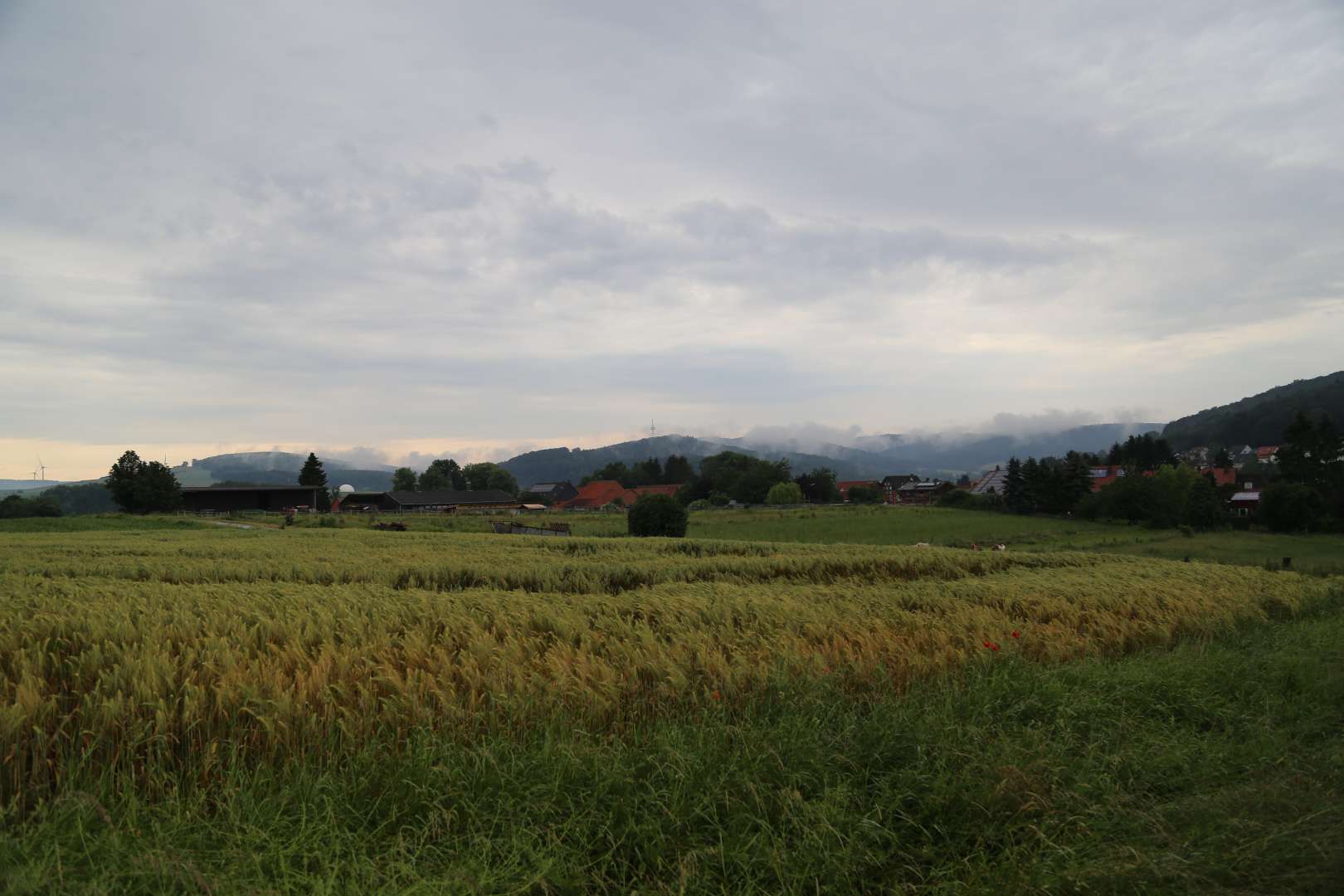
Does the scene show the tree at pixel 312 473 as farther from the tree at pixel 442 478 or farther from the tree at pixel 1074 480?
the tree at pixel 1074 480

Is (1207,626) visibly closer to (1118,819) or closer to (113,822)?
(1118,819)

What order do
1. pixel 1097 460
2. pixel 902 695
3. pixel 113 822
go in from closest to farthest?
pixel 113 822 < pixel 902 695 < pixel 1097 460

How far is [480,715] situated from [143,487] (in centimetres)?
9016

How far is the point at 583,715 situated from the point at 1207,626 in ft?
32.4

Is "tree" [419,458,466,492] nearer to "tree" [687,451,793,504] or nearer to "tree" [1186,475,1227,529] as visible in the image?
"tree" [687,451,793,504]

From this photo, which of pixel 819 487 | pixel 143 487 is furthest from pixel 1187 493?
pixel 143 487

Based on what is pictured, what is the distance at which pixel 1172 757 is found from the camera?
16.4ft

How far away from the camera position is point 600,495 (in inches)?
5635

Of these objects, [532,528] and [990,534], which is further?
[990,534]

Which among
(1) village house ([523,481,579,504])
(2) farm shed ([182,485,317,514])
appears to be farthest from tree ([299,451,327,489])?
(1) village house ([523,481,579,504])

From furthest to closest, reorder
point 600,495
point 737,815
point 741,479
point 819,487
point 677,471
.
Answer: point 677,471 < point 600,495 < point 819,487 < point 741,479 < point 737,815

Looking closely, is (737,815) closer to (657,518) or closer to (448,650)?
(448,650)

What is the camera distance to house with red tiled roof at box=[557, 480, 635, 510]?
139 metres

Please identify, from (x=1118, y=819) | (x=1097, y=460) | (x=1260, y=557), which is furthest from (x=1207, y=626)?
(x=1097, y=460)
